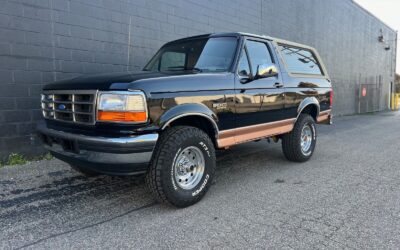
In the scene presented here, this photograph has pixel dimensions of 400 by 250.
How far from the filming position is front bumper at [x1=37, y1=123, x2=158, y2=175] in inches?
122

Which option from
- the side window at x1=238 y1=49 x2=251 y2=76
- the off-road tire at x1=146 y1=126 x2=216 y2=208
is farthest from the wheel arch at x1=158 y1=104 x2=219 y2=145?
the side window at x1=238 y1=49 x2=251 y2=76

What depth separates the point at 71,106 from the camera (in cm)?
357

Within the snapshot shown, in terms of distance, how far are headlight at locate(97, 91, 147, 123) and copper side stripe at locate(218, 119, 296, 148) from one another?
1214 millimetres

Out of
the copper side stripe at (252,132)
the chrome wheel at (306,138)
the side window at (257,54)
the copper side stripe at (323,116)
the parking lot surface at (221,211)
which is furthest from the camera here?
the copper side stripe at (323,116)

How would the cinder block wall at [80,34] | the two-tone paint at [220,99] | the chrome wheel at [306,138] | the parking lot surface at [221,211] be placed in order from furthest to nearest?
1. the chrome wheel at [306,138]
2. the cinder block wall at [80,34]
3. the two-tone paint at [220,99]
4. the parking lot surface at [221,211]

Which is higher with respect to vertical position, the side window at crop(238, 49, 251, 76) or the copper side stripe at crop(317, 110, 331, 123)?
the side window at crop(238, 49, 251, 76)

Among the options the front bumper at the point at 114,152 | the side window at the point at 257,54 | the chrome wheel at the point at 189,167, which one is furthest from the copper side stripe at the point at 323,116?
the front bumper at the point at 114,152

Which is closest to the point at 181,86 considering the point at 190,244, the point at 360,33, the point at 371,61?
the point at 190,244

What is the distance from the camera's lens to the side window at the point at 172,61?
4.60 meters

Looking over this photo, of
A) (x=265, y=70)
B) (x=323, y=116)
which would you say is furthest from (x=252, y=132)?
(x=323, y=116)

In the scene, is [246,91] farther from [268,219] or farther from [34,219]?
[34,219]

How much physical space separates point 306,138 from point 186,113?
10.7 ft

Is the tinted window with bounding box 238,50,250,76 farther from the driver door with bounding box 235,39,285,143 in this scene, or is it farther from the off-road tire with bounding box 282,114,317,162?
the off-road tire with bounding box 282,114,317,162

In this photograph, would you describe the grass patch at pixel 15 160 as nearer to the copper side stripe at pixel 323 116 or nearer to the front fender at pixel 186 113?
the front fender at pixel 186 113
